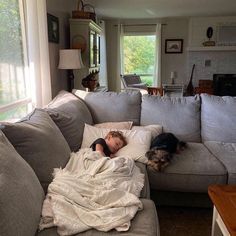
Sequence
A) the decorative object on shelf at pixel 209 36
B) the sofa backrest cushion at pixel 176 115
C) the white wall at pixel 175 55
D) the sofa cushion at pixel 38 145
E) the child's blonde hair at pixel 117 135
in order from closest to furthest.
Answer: the sofa cushion at pixel 38 145, the child's blonde hair at pixel 117 135, the sofa backrest cushion at pixel 176 115, the decorative object on shelf at pixel 209 36, the white wall at pixel 175 55

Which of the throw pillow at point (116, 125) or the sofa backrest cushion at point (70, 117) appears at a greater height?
the sofa backrest cushion at point (70, 117)

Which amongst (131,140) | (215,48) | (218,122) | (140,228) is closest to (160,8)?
(215,48)

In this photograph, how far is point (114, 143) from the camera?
6.49 ft

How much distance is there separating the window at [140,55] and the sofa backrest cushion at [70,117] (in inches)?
187

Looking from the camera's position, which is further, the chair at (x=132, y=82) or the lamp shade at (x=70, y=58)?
the chair at (x=132, y=82)

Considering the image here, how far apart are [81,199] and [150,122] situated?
56.6 inches

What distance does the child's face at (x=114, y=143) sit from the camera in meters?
1.97

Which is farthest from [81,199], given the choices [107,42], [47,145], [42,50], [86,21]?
[107,42]

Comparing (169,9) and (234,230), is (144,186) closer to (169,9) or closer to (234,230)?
(234,230)

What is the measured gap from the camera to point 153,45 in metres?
6.72

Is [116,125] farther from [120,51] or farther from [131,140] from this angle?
[120,51]

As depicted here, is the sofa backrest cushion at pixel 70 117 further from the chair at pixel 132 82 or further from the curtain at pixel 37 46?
the chair at pixel 132 82

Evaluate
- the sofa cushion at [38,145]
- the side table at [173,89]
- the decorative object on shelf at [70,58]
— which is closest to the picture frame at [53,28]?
the decorative object on shelf at [70,58]

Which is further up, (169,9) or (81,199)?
(169,9)
